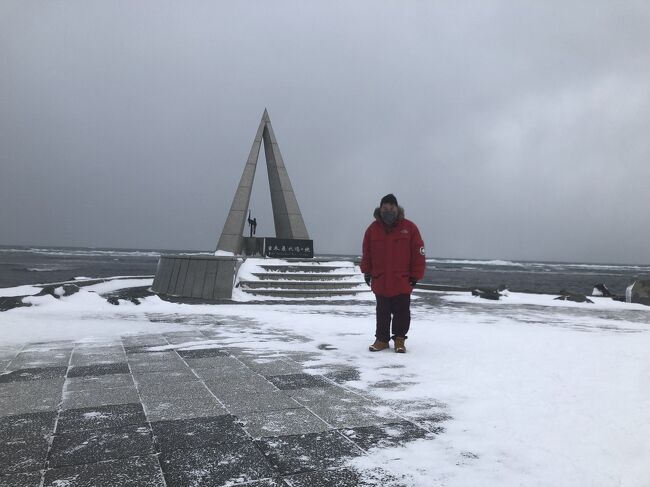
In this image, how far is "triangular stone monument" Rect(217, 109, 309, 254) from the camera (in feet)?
62.8

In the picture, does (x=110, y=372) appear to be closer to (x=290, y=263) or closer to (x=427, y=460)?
(x=427, y=460)

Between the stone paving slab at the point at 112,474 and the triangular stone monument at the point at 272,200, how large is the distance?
16.5 metres

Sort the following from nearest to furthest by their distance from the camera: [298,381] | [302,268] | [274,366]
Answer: [298,381] → [274,366] → [302,268]

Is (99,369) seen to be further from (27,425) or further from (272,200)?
(272,200)

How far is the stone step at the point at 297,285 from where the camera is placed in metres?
13.7

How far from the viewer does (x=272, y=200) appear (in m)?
21.5

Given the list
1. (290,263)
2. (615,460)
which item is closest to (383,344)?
(615,460)

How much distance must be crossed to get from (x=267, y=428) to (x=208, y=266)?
36.2 ft

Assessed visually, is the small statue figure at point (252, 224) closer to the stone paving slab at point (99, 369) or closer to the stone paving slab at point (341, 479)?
the stone paving slab at point (99, 369)

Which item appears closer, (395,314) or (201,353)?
(201,353)

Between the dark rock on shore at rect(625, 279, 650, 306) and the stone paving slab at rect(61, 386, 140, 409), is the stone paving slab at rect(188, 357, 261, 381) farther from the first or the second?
the dark rock on shore at rect(625, 279, 650, 306)

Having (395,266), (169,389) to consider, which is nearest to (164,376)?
(169,389)

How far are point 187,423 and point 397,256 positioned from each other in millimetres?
3339

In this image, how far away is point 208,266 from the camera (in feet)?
44.7
